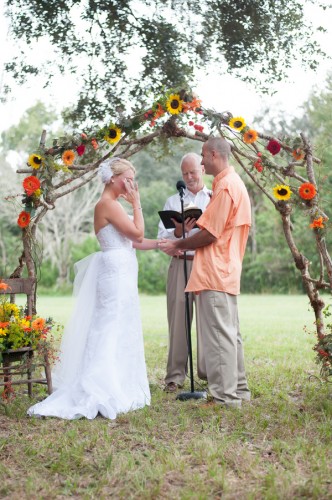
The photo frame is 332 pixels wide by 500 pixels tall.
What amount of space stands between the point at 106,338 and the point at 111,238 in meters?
0.80

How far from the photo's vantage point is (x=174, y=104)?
6746mm

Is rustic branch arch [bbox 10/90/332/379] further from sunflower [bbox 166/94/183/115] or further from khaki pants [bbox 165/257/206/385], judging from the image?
khaki pants [bbox 165/257/206/385]

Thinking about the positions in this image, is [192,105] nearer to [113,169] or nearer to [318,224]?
[113,169]

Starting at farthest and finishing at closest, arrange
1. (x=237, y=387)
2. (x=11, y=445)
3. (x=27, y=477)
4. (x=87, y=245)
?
(x=87, y=245)
(x=237, y=387)
(x=11, y=445)
(x=27, y=477)

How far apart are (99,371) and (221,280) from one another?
116 cm

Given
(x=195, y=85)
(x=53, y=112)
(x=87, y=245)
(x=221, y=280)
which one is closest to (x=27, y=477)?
(x=221, y=280)

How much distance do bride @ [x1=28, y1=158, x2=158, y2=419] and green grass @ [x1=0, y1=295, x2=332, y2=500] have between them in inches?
13.1

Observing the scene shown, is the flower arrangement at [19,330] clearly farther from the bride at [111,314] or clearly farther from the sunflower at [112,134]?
the sunflower at [112,134]

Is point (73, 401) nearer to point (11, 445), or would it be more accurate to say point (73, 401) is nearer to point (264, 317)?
point (11, 445)

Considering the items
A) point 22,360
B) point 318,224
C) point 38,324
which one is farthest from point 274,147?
point 22,360

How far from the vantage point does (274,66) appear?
8.26 metres

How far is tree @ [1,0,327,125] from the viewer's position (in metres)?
8.26

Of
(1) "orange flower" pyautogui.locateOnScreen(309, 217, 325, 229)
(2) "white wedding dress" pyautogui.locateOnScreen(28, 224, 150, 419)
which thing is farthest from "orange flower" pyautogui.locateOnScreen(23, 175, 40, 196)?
(1) "orange flower" pyautogui.locateOnScreen(309, 217, 325, 229)

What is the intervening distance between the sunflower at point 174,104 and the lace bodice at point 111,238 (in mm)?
1449
